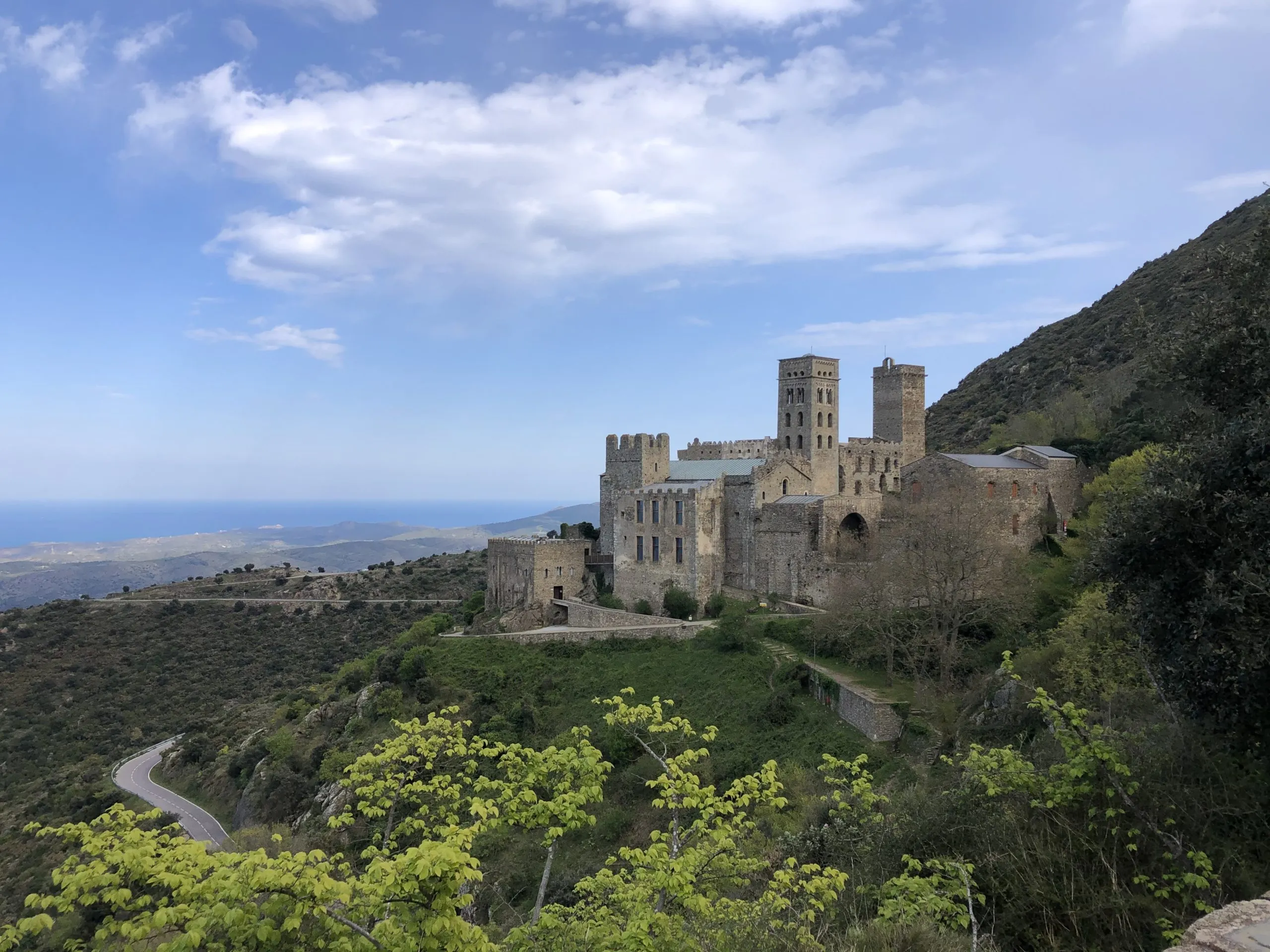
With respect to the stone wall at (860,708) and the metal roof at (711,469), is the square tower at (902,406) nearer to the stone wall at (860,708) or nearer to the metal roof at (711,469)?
the metal roof at (711,469)

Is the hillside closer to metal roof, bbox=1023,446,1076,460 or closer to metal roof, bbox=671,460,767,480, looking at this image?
metal roof, bbox=1023,446,1076,460

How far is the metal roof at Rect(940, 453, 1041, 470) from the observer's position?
33.8 metres

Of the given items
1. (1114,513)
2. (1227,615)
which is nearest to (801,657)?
(1114,513)

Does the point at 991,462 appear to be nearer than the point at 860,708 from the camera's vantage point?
No

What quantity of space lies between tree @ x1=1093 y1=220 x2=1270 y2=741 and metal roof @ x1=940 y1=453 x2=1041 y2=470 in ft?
67.0

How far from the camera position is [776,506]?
39125 mm

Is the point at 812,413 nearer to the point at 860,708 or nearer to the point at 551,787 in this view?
the point at 860,708

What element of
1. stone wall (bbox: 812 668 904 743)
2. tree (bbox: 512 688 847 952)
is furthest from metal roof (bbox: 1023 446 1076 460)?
tree (bbox: 512 688 847 952)

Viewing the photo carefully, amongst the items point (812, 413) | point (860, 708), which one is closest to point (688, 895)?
point (860, 708)

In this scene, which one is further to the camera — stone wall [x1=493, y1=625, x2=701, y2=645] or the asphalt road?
stone wall [x1=493, y1=625, x2=701, y2=645]

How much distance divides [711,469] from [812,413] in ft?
23.6

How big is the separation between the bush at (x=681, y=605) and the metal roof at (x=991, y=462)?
1372 centimetres

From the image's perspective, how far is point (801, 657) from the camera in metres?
32.2

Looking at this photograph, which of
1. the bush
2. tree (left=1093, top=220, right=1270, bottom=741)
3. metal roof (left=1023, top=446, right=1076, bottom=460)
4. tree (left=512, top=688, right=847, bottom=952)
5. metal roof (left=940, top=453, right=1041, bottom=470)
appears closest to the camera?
tree (left=512, top=688, right=847, bottom=952)
